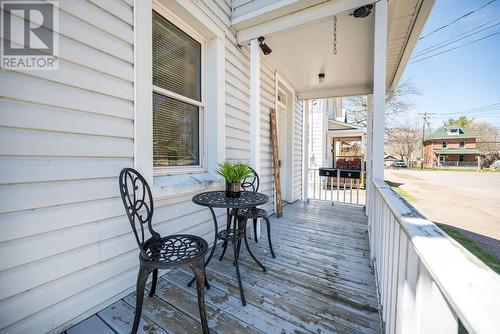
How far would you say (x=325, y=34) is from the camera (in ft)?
9.83

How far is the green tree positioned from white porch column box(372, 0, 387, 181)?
48.8 meters

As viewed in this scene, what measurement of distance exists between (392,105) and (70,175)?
21.6m

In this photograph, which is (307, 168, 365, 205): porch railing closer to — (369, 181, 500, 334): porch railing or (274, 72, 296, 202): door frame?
(274, 72, 296, 202): door frame

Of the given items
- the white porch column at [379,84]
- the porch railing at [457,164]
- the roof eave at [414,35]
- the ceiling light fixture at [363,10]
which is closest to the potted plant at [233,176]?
the white porch column at [379,84]

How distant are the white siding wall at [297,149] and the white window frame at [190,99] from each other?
3.18 meters

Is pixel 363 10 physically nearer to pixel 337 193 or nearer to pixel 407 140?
pixel 337 193

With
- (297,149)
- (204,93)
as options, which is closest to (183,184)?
(204,93)

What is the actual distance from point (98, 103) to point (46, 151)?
45 cm

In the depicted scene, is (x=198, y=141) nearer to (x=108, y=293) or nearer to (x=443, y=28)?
(x=108, y=293)

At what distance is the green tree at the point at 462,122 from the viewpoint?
36969mm

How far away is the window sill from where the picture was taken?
2000 mm

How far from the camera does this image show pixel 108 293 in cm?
167

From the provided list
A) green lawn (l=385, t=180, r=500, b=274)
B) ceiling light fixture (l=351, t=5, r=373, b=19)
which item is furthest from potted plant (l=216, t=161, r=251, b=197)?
green lawn (l=385, t=180, r=500, b=274)

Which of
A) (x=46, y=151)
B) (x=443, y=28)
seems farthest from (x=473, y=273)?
(x=443, y=28)
